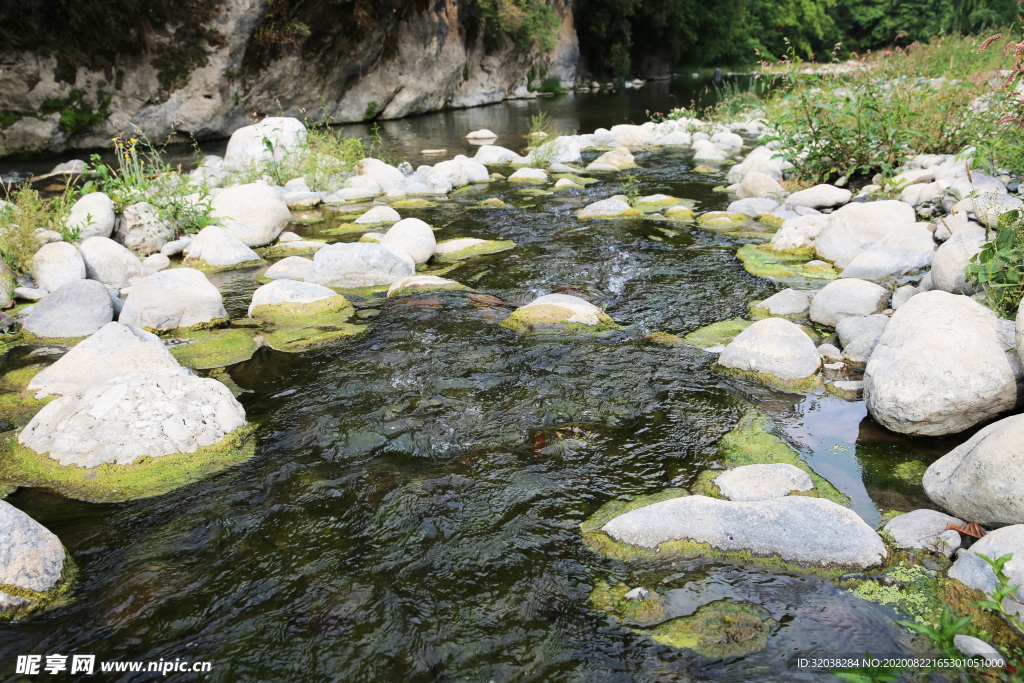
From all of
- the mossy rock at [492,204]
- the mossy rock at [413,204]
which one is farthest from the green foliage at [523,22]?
the mossy rock at [492,204]

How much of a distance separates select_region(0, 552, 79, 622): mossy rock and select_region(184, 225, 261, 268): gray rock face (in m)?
5.24

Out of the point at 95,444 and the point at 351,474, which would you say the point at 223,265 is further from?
the point at 351,474

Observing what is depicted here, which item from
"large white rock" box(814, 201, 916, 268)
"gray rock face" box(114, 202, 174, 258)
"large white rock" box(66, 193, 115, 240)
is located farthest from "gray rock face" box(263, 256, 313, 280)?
"large white rock" box(814, 201, 916, 268)

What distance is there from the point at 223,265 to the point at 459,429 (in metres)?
4.83

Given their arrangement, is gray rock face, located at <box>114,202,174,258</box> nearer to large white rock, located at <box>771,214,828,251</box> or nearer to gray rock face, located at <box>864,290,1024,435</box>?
large white rock, located at <box>771,214,828,251</box>

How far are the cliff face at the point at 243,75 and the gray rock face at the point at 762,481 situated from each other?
43.2ft

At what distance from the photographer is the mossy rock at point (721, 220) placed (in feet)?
28.3

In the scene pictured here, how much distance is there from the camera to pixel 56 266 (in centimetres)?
656

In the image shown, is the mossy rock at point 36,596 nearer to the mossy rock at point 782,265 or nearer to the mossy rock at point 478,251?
the mossy rock at point 478,251

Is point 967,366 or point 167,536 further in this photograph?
point 967,366

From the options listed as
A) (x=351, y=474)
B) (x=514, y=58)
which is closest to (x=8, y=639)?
(x=351, y=474)

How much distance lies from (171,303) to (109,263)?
1872mm

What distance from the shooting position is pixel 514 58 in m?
31.3

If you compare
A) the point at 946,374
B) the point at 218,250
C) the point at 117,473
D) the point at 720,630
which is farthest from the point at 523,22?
the point at 720,630
